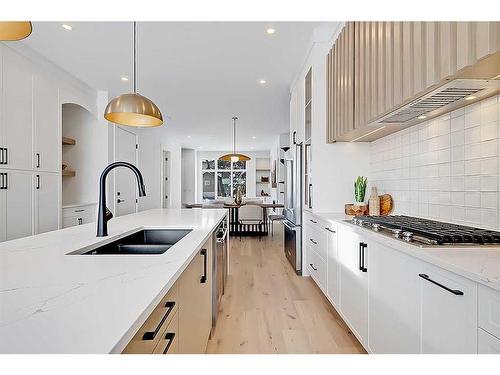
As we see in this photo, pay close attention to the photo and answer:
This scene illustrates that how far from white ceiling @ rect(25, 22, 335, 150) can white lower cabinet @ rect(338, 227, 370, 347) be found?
2171 mm

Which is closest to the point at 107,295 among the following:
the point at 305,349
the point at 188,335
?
the point at 188,335

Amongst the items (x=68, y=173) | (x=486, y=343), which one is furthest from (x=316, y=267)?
(x=68, y=173)

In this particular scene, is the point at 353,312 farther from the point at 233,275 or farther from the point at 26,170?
the point at 26,170

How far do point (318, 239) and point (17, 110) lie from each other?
3535 mm

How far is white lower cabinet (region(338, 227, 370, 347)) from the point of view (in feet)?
6.55

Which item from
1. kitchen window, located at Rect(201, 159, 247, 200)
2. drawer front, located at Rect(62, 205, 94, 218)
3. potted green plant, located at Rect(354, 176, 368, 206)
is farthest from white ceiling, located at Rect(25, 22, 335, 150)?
kitchen window, located at Rect(201, 159, 247, 200)

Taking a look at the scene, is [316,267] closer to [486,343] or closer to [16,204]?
[486,343]

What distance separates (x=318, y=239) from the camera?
322 centimetres

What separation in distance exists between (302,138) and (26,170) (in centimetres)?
336

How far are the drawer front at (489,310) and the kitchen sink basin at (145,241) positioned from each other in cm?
141

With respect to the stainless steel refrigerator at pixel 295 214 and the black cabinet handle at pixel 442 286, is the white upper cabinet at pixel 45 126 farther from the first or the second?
the black cabinet handle at pixel 442 286

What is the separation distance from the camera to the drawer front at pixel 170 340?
890 millimetres

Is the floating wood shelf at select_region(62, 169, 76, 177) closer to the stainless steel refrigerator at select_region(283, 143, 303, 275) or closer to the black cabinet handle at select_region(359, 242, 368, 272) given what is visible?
the stainless steel refrigerator at select_region(283, 143, 303, 275)

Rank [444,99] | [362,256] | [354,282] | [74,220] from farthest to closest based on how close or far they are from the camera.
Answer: [74,220]
[354,282]
[362,256]
[444,99]
